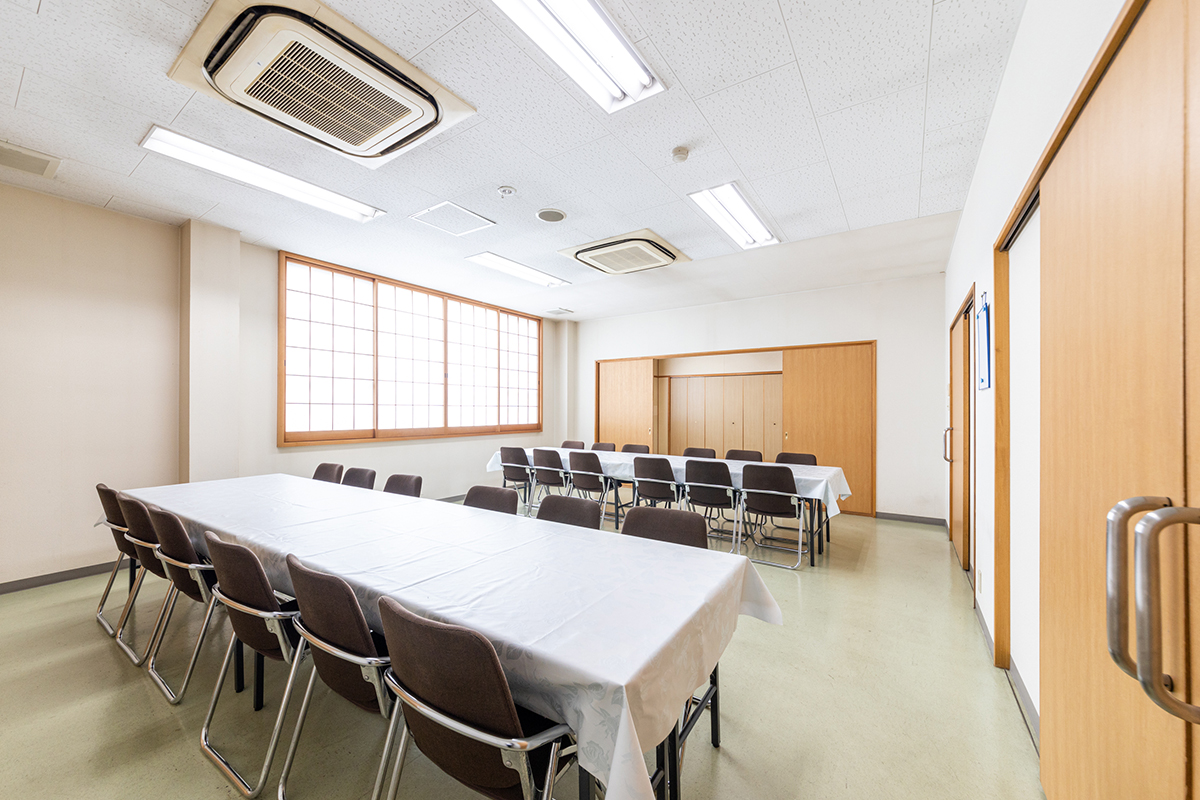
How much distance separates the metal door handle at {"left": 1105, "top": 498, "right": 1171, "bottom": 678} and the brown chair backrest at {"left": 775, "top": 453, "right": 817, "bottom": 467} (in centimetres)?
403

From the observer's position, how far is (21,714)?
1895mm

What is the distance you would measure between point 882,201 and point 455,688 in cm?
383

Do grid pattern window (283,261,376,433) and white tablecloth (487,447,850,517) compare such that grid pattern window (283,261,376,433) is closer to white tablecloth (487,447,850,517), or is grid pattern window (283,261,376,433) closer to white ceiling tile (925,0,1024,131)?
white tablecloth (487,447,850,517)

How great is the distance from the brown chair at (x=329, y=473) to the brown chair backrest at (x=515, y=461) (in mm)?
1805

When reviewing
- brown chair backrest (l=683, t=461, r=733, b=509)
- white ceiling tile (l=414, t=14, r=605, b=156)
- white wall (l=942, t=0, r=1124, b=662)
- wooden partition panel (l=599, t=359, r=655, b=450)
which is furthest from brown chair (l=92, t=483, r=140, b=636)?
wooden partition panel (l=599, t=359, r=655, b=450)

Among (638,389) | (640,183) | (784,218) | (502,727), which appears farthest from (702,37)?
(638,389)

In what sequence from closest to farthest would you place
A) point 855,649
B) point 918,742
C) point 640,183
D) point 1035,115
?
point 1035,115 → point 918,742 → point 855,649 → point 640,183

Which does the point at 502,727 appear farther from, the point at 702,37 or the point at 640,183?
the point at 640,183

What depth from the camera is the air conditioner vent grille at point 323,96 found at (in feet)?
6.15

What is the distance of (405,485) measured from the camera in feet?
11.3

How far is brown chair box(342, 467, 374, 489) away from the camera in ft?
12.0

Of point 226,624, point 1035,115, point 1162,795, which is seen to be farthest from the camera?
point 226,624

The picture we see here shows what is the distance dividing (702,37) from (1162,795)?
2449 millimetres

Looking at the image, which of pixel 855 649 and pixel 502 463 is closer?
pixel 855 649
